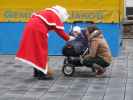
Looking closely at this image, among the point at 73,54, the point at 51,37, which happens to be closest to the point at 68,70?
the point at 73,54

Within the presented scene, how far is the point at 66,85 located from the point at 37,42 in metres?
1.20

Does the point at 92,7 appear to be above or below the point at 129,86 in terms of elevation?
above

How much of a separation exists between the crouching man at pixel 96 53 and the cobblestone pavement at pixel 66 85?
0.91ft

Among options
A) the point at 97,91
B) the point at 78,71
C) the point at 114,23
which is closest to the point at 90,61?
the point at 78,71

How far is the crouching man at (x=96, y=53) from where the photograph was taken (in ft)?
37.2

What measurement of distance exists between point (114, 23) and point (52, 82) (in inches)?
175

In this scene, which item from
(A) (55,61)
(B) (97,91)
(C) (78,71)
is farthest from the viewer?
(A) (55,61)

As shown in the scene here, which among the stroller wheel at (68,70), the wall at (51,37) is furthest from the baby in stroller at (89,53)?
the wall at (51,37)

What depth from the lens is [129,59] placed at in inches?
556

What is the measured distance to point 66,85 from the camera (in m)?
10.4

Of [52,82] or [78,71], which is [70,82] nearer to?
[52,82]

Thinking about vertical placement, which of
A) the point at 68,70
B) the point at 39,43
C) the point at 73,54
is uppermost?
the point at 39,43

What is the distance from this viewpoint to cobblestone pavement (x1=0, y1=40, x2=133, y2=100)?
923cm

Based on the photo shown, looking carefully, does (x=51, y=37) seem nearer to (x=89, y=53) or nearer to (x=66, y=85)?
(x=89, y=53)
